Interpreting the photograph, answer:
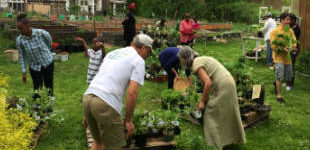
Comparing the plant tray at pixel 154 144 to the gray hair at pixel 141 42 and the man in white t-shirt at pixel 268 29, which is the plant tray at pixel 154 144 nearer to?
the gray hair at pixel 141 42

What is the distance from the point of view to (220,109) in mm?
4121

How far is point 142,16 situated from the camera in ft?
84.9

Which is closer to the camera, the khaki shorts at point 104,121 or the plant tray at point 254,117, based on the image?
the khaki shorts at point 104,121

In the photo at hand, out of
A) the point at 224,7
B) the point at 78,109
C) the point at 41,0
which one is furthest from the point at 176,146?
the point at 224,7

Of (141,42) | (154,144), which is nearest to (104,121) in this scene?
(141,42)

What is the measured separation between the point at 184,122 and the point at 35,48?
2.70 m

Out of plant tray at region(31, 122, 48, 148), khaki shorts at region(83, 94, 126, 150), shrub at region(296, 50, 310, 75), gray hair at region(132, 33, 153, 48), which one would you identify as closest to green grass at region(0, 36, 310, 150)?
plant tray at region(31, 122, 48, 148)

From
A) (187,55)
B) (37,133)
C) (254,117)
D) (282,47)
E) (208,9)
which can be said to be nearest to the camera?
(187,55)

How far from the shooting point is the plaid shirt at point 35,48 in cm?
521

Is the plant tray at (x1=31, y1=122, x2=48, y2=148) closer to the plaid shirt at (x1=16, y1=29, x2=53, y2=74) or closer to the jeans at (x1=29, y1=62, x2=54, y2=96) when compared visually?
the jeans at (x1=29, y1=62, x2=54, y2=96)

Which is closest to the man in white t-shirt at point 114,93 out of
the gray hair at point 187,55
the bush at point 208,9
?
the gray hair at point 187,55

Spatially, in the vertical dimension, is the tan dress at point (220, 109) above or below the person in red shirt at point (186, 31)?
below

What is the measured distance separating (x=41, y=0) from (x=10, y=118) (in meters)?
18.7

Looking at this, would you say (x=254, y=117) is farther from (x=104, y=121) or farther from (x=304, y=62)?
(x=304, y=62)
